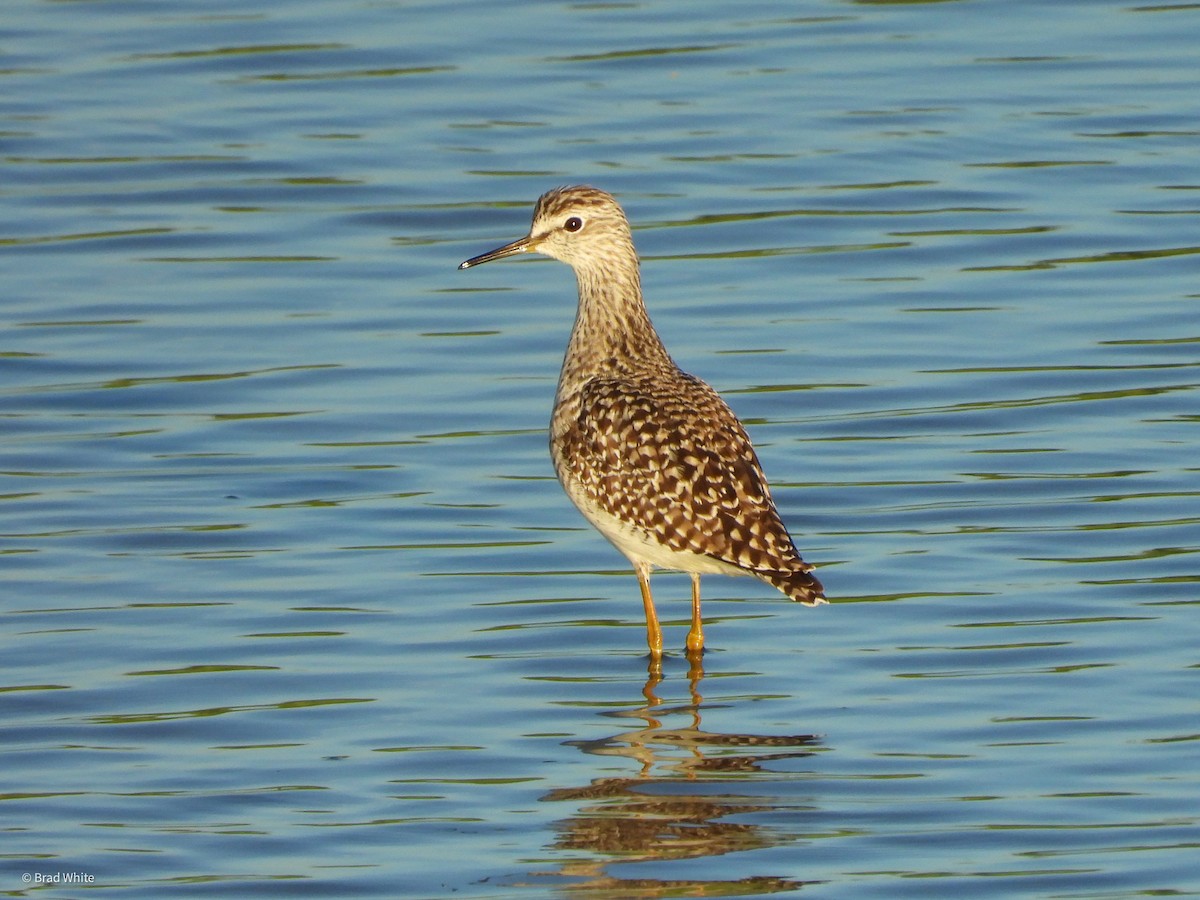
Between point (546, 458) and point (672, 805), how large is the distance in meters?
4.21

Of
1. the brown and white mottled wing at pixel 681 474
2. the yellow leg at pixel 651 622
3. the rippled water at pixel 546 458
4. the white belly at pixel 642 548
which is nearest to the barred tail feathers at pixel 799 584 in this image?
the brown and white mottled wing at pixel 681 474

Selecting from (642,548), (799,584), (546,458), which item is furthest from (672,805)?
(546,458)

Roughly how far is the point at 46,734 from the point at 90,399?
176 inches

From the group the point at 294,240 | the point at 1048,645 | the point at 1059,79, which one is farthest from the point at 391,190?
the point at 1048,645

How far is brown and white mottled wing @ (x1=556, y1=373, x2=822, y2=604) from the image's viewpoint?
914 centimetres

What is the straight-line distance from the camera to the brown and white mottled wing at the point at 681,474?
914 cm

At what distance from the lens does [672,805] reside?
8.02 metres

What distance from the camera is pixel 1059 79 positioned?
1795 cm

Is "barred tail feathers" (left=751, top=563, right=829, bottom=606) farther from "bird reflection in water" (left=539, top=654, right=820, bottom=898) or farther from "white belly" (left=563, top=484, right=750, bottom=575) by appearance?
"bird reflection in water" (left=539, top=654, right=820, bottom=898)

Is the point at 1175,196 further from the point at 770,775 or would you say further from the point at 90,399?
the point at 770,775

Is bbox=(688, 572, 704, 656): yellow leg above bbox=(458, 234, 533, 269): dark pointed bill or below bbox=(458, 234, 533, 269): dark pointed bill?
below

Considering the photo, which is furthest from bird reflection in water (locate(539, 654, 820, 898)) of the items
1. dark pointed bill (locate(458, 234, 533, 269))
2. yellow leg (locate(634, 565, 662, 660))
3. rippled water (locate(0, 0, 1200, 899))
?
dark pointed bill (locate(458, 234, 533, 269))

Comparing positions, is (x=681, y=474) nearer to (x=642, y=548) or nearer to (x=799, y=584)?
(x=642, y=548)

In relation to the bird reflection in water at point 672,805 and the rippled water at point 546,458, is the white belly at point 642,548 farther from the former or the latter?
the bird reflection in water at point 672,805
